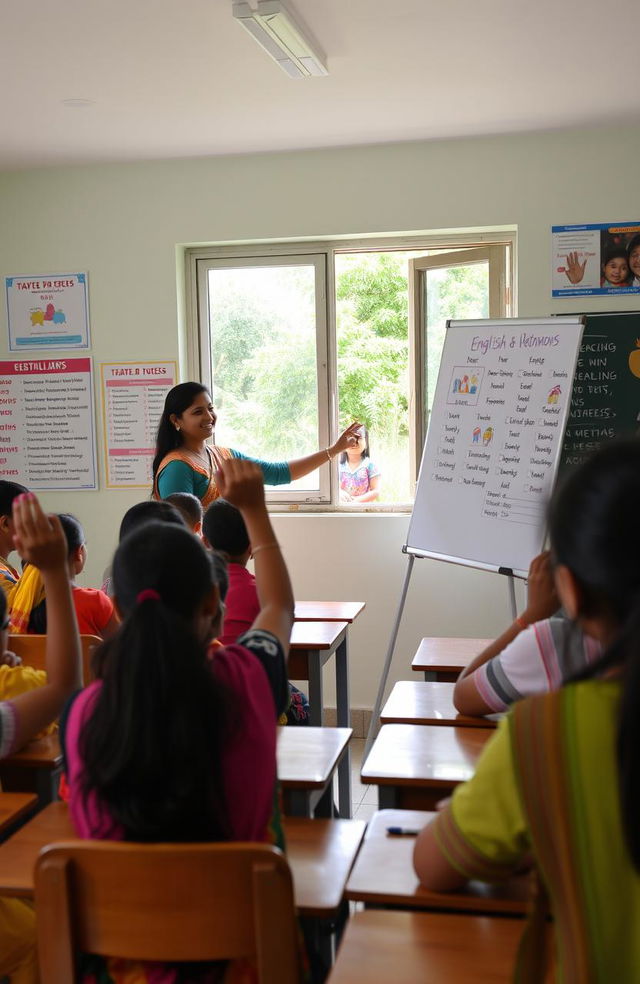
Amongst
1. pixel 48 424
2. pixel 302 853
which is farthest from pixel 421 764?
pixel 48 424

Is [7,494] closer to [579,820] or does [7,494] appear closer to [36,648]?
[36,648]

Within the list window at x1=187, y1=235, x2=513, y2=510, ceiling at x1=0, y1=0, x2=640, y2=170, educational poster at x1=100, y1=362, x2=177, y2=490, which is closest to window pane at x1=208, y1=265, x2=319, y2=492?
window at x1=187, y1=235, x2=513, y2=510

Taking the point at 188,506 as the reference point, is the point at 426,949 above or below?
below

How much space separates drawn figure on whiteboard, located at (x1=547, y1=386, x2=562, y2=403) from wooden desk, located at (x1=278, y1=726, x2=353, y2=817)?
175cm

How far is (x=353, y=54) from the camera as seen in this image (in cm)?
313

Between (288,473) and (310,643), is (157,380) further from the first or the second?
(310,643)

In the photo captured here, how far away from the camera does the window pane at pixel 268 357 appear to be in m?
4.61

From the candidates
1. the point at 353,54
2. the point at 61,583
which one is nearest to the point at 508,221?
the point at 353,54

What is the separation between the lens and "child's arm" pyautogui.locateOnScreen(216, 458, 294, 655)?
61.4 inches

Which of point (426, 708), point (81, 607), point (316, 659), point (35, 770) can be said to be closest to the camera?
point (35, 770)

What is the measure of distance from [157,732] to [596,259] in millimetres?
3527

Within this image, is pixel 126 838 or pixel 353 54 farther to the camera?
pixel 353 54

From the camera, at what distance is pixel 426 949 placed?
1206mm

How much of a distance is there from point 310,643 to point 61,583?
1.44m
